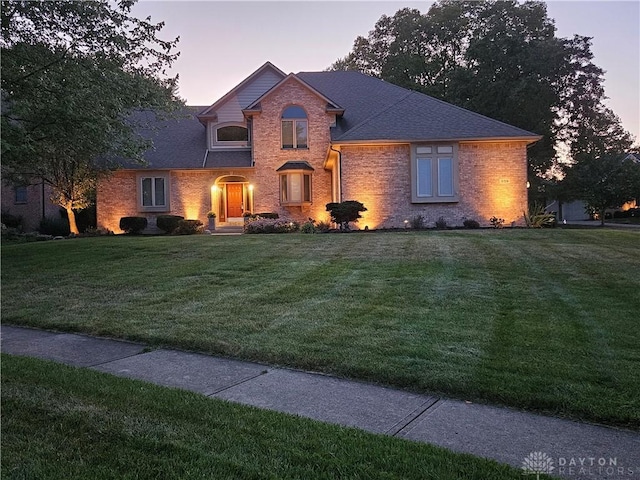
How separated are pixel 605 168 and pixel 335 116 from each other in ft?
55.6

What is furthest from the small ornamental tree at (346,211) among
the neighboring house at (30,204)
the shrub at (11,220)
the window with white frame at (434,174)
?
the shrub at (11,220)

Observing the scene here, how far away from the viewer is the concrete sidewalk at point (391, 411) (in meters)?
2.97

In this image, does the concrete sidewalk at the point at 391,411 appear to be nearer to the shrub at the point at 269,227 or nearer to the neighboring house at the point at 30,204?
the shrub at the point at 269,227

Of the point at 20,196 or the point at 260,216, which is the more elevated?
the point at 20,196

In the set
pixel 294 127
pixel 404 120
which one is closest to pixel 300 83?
pixel 294 127

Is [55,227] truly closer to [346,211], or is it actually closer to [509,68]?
[346,211]

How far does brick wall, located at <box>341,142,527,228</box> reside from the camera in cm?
1948

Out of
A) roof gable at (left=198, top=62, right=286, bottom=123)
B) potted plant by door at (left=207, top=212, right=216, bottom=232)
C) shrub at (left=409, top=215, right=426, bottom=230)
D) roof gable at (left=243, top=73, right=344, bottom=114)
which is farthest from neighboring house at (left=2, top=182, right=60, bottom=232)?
shrub at (left=409, top=215, right=426, bottom=230)

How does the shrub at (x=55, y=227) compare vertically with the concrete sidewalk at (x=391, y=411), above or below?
above

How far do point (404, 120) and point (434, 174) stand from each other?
2756 mm

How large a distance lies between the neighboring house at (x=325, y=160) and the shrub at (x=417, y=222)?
0.27 metres

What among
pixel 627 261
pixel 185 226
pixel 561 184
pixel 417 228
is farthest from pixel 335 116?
pixel 561 184

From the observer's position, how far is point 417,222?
63.2 ft

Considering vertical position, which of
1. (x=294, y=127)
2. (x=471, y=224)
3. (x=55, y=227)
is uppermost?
(x=294, y=127)
